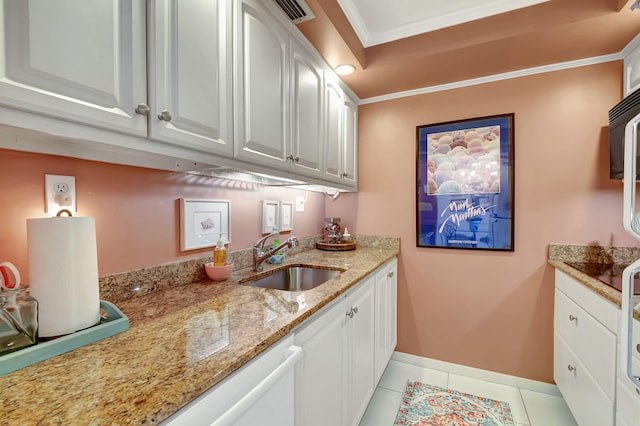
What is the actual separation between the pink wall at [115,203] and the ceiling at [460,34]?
3.51ft

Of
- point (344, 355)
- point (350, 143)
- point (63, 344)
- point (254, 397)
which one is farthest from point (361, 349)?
point (350, 143)

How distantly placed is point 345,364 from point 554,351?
5.09ft

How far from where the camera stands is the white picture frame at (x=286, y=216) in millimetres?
2008

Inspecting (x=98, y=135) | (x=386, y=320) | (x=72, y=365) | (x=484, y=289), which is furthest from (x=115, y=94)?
(x=484, y=289)

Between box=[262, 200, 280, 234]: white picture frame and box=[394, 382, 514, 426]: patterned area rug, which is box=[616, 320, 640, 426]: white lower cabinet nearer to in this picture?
box=[394, 382, 514, 426]: patterned area rug

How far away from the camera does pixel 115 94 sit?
0.76 m

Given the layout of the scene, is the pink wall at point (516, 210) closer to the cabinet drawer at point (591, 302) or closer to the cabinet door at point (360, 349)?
the cabinet drawer at point (591, 302)

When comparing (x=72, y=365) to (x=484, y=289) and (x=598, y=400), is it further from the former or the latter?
(x=484, y=289)

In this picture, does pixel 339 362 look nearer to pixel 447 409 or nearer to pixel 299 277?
pixel 299 277

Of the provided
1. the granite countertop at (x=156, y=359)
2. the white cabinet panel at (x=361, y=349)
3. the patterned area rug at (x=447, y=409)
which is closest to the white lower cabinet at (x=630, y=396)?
the patterned area rug at (x=447, y=409)

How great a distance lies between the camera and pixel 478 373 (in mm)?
2096

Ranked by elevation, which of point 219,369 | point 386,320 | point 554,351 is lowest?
point 554,351

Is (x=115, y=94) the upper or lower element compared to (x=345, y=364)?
upper

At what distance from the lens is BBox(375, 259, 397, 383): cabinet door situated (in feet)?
5.98
